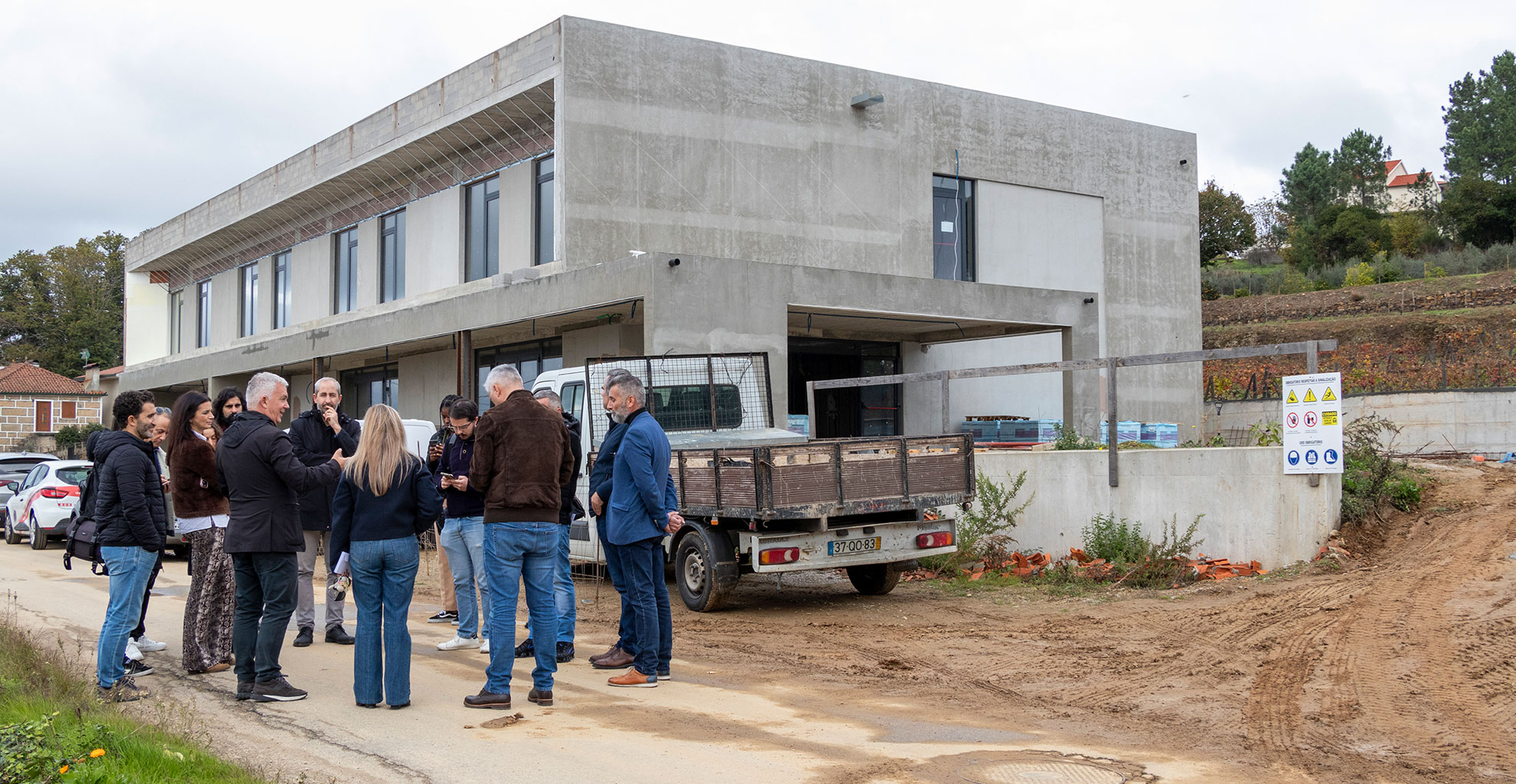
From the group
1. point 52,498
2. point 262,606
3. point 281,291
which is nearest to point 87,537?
point 262,606

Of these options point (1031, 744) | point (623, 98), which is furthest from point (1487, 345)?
point (1031, 744)

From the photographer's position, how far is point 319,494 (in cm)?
862

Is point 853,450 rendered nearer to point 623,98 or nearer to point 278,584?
point 278,584

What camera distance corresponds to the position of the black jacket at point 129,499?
7.02m

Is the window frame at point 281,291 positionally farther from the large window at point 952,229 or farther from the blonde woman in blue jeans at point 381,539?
the blonde woman in blue jeans at point 381,539

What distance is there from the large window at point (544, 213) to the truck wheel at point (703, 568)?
1276cm

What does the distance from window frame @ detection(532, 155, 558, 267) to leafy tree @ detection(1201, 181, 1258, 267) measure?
50.6 meters

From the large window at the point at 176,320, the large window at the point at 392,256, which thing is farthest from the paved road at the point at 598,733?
the large window at the point at 176,320

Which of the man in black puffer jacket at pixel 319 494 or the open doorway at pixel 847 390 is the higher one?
the open doorway at pixel 847 390

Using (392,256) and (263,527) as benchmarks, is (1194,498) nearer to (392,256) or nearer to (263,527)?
(263,527)

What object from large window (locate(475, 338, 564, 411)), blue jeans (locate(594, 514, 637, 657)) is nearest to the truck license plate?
blue jeans (locate(594, 514, 637, 657))

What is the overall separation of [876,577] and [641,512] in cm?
459

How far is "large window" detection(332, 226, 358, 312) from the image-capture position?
29.9m

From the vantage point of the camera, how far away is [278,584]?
6648 millimetres
